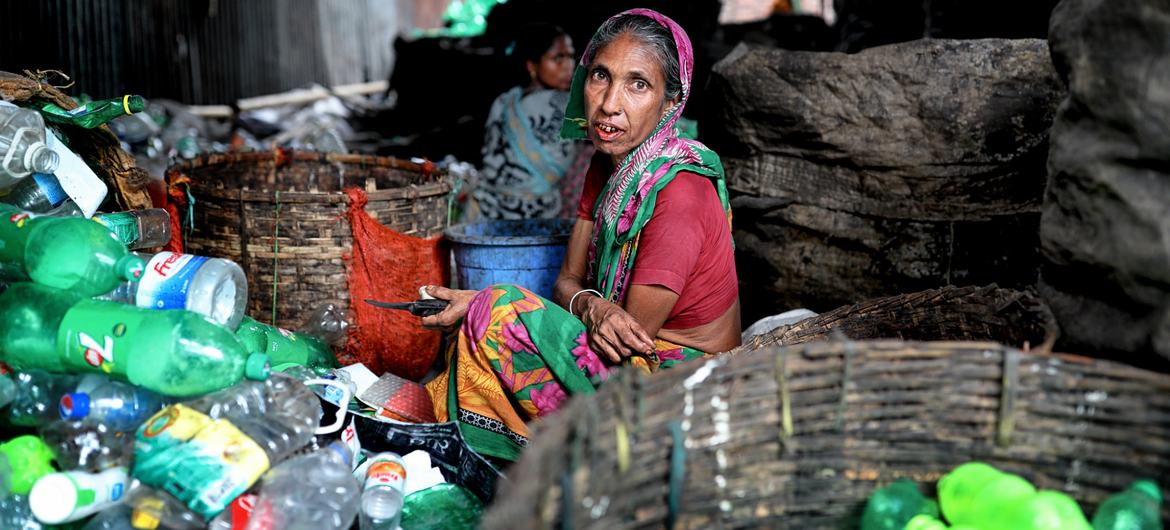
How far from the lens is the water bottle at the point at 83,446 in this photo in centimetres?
210

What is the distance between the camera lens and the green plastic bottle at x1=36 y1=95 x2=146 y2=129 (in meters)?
2.77

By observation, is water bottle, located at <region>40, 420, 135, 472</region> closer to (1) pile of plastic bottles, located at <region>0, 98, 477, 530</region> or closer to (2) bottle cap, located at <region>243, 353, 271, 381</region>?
(1) pile of plastic bottles, located at <region>0, 98, 477, 530</region>

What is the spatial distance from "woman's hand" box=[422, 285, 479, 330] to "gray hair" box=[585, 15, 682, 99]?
→ 883mm

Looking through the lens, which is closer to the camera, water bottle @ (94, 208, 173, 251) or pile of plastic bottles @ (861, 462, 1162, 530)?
pile of plastic bottles @ (861, 462, 1162, 530)

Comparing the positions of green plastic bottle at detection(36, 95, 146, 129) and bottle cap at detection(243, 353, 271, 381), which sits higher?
green plastic bottle at detection(36, 95, 146, 129)

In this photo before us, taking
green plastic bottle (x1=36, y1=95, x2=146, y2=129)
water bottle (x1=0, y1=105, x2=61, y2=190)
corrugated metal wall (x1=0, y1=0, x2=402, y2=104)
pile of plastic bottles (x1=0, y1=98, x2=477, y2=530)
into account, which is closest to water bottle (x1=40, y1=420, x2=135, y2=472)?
pile of plastic bottles (x1=0, y1=98, x2=477, y2=530)

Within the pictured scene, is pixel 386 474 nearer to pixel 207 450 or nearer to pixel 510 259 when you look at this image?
pixel 207 450

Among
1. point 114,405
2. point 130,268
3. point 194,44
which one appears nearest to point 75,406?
point 114,405

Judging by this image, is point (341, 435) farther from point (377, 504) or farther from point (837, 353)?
point (837, 353)

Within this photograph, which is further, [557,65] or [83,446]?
[557,65]

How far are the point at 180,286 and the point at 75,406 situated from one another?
1.25 feet

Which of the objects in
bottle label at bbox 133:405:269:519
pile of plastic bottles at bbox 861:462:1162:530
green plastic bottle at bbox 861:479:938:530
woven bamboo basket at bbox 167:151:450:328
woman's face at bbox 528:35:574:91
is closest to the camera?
pile of plastic bottles at bbox 861:462:1162:530

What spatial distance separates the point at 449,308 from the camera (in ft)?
9.45

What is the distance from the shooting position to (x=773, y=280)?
4176mm
